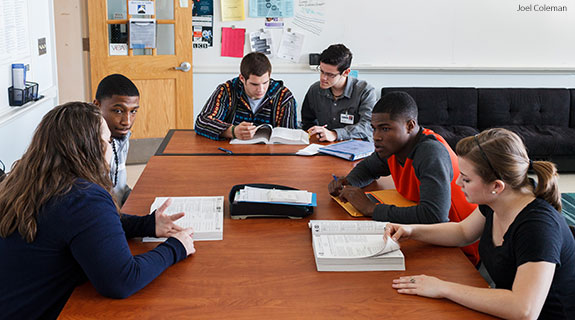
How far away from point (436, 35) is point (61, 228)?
455 cm

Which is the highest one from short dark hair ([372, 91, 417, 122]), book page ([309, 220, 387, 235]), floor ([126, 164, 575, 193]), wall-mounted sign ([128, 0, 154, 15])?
wall-mounted sign ([128, 0, 154, 15])

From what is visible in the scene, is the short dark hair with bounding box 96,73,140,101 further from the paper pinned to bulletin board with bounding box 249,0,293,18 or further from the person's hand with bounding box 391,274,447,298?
the paper pinned to bulletin board with bounding box 249,0,293,18

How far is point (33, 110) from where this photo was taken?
383 cm

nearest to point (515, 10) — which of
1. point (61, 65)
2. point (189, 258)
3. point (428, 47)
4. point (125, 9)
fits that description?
point (428, 47)

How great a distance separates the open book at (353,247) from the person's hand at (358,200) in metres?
0.16

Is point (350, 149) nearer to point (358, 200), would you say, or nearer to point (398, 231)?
point (358, 200)

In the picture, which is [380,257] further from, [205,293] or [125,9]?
[125,9]

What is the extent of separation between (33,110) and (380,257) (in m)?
2.98

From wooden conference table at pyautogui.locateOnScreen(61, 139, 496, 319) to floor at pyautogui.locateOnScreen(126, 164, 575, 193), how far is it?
2.66 meters

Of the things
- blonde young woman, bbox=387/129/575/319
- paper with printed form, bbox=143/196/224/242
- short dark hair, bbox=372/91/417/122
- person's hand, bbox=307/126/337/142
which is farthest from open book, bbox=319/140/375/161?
blonde young woman, bbox=387/129/575/319

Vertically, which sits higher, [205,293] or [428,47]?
[428,47]

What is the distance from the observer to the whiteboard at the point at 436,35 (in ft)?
17.1

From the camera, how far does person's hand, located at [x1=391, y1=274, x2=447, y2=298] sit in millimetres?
1510

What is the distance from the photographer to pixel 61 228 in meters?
1.44
